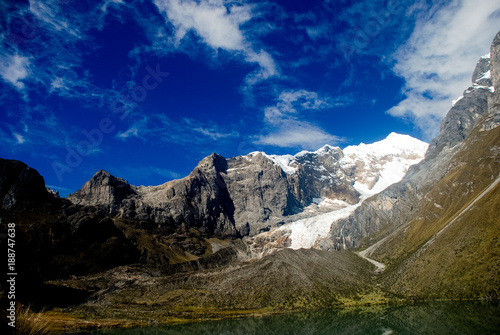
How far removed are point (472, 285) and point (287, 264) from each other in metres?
92.1

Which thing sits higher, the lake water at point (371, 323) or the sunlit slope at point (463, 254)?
the sunlit slope at point (463, 254)

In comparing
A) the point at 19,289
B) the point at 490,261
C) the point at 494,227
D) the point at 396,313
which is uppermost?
the point at 19,289

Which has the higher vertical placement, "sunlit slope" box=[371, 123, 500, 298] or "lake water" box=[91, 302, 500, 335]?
"sunlit slope" box=[371, 123, 500, 298]

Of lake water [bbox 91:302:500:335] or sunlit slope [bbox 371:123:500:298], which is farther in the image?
sunlit slope [bbox 371:123:500:298]

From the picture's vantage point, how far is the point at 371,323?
9938cm

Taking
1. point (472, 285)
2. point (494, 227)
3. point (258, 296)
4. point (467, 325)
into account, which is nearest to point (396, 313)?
point (472, 285)

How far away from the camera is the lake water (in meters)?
78.2

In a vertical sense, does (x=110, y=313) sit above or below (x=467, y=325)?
above

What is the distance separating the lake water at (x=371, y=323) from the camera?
7825 centimetres

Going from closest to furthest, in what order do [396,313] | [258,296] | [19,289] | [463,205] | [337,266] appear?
[396,313], [19,289], [258,296], [463,205], [337,266]

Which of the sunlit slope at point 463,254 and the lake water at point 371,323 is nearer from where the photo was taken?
the lake water at point 371,323

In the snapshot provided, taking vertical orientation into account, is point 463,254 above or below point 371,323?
above

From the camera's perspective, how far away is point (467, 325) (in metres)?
75.1

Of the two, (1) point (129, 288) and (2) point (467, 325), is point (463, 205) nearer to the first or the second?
(2) point (467, 325)
